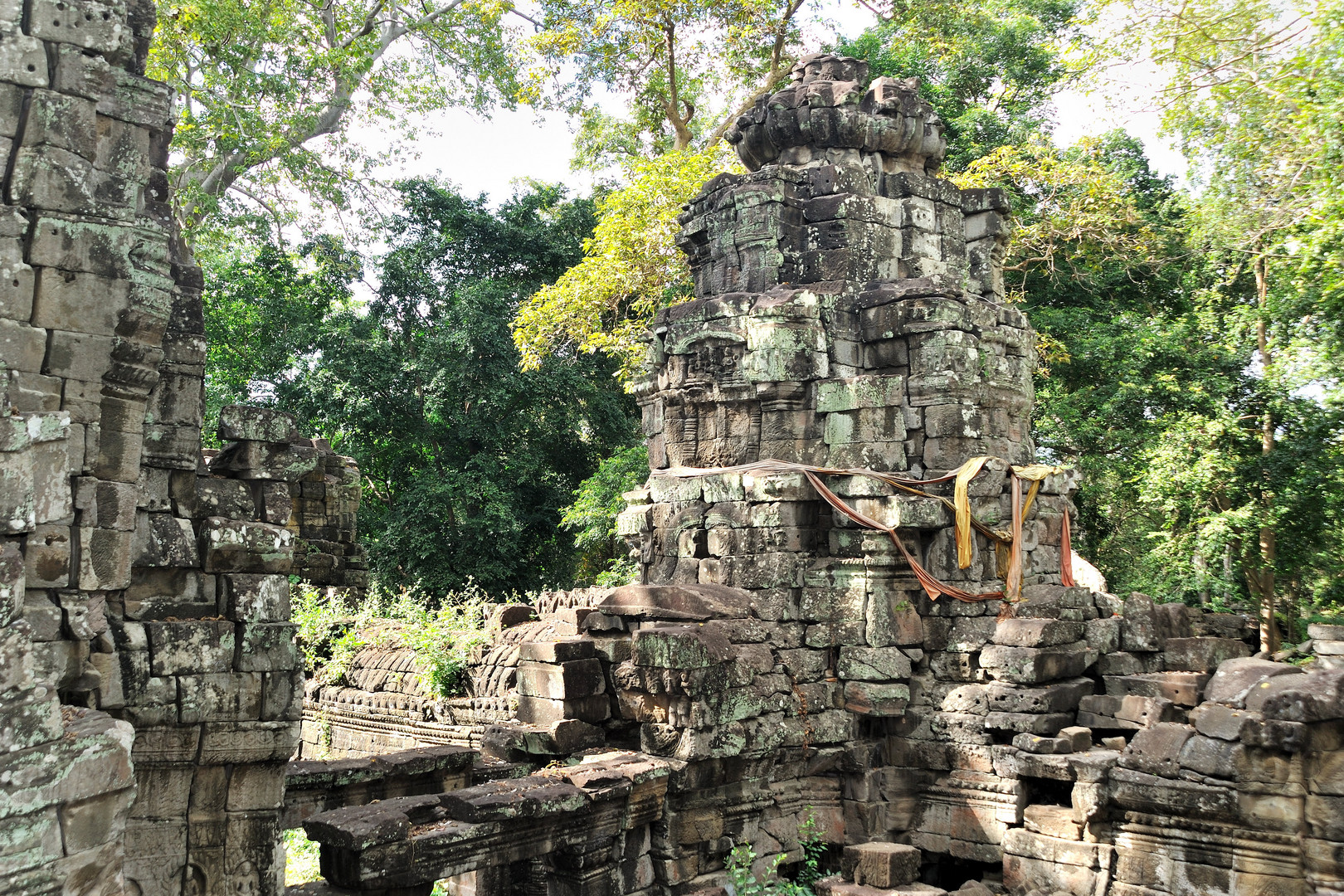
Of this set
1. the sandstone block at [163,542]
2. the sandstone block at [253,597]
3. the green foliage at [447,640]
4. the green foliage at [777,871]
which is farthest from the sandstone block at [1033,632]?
the green foliage at [447,640]

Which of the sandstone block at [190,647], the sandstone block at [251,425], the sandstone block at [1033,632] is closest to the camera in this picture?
the sandstone block at [190,647]

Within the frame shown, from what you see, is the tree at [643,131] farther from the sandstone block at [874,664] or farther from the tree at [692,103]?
the sandstone block at [874,664]

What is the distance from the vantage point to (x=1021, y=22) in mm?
17922

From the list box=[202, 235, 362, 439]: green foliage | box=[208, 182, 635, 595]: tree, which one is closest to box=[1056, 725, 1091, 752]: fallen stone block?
box=[208, 182, 635, 595]: tree

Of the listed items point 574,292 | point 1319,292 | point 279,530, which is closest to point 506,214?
point 574,292

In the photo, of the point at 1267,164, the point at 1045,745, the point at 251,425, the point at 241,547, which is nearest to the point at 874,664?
the point at 1045,745

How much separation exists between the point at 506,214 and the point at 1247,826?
1868 cm

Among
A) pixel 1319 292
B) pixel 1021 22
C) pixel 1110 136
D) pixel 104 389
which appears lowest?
pixel 104 389

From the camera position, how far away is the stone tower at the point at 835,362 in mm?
8336

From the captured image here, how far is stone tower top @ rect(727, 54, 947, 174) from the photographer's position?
9359 millimetres

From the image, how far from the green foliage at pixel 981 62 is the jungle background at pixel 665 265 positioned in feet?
0.19

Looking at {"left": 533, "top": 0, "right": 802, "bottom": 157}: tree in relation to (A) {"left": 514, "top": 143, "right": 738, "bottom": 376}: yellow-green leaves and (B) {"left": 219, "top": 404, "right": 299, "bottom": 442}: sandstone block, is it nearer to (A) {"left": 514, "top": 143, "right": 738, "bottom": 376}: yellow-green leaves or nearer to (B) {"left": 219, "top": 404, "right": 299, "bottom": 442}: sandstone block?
(A) {"left": 514, "top": 143, "right": 738, "bottom": 376}: yellow-green leaves

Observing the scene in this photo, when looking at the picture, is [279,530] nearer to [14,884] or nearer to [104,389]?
[104,389]

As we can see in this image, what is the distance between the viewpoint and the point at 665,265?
16500mm
